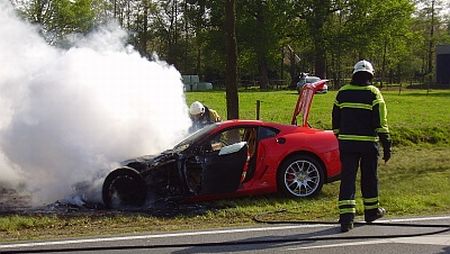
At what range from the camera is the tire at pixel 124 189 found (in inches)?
348

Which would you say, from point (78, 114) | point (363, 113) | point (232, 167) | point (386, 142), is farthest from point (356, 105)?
point (78, 114)

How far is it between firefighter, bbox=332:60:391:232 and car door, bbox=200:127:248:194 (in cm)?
195

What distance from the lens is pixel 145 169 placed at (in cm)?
897

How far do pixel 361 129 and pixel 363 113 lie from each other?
0.59ft

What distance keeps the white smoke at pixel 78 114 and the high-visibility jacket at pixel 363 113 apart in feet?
12.3

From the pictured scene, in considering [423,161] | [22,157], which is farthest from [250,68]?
[22,157]

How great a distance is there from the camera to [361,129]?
288 inches

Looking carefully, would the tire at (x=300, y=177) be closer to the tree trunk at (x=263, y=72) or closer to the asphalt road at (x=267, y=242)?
the asphalt road at (x=267, y=242)

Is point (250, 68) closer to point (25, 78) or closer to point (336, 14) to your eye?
point (336, 14)

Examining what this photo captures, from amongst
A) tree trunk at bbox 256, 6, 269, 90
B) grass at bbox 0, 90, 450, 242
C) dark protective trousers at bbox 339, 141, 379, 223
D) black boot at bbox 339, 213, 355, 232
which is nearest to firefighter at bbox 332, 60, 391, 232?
dark protective trousers at bbox 339, 141, 379, 223

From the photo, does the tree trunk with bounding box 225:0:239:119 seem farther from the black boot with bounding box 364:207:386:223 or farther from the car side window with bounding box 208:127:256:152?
the black boot with bounding box 364:207:386:223

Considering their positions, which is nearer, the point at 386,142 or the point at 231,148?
the point at 386,142

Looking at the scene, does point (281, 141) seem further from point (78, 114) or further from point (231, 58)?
point (231, 58)

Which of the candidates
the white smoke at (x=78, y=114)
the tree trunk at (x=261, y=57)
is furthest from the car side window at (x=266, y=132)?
the tree trunk at (x=261, y=57)
